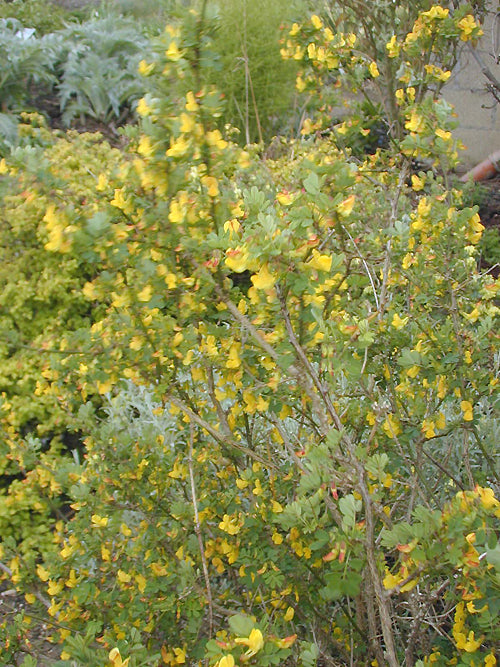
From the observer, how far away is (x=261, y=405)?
1248 millimetres

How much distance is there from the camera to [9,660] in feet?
4.45

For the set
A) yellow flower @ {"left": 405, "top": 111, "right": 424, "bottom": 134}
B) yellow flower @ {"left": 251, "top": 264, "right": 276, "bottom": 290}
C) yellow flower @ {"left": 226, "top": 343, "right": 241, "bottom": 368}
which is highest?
yellow flower @ {"left": 405, "top": 111, "right": 424, "bottom": 134}

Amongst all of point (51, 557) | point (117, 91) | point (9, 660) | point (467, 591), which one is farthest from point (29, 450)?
point (117, 91)

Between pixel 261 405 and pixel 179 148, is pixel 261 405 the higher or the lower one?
the lower one

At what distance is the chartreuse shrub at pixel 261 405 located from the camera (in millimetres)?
1012

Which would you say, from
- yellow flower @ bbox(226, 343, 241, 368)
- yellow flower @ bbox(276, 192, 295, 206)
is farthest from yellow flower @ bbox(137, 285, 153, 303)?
yellow flower @ bbox(276, 192, 295, 206)

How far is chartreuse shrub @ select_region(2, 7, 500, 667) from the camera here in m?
1.01

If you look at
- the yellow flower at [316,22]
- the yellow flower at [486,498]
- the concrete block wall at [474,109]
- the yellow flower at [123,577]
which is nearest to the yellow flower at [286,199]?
the yellow flower at [486,498]

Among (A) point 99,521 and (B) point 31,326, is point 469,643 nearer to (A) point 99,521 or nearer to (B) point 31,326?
(A) point 99,521

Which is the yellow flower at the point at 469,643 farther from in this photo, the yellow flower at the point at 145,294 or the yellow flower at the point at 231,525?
the yellow flower at the point at 145,294

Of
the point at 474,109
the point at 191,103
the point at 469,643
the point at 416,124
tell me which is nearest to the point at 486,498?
the point at 469,643

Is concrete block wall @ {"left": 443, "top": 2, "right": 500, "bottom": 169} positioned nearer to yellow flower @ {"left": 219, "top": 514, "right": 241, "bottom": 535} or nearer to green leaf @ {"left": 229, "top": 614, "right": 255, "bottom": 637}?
yellow flower @ {"left": 219, "top": 514, "right": 241, "bottom": 535}

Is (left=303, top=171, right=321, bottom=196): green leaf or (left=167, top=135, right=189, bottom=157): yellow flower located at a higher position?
(left=167, top=135, right=189, bottom=157): yellow flower

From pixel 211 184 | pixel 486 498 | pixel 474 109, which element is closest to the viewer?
pixel 486 498
